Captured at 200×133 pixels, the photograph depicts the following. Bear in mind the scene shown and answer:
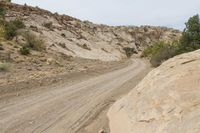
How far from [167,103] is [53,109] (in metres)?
8.14

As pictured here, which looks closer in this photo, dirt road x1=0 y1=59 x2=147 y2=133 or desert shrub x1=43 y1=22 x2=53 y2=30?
dirt road x1=0 y1=59 x2=147 y2=133

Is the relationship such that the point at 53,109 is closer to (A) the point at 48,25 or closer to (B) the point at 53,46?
(B) the point at 53,46

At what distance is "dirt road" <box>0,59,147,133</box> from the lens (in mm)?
12343

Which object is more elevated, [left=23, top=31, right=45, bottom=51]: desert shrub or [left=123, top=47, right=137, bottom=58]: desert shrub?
[left=23, top=31, right=45, bottom=51]: desert shrub

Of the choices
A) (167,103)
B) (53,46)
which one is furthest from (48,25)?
(167,103)

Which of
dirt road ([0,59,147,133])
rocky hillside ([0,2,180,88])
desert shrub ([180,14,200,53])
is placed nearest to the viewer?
dirt road ([0,59,147,133])

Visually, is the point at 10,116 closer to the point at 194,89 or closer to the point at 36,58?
the point at 194,89

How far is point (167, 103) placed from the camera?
8.42m

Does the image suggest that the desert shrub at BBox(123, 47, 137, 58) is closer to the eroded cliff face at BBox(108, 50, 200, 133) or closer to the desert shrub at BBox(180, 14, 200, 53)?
the desert shrub at BBox(180, 14, 200, 53)

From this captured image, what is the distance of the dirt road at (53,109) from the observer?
12343 mm

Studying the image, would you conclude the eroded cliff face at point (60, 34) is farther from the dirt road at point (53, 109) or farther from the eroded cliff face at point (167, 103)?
the eroded cliff face at point (167, 103)

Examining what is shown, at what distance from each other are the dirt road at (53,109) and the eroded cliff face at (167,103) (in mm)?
2640

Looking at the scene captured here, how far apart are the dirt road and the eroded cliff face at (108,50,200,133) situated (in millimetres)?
2640

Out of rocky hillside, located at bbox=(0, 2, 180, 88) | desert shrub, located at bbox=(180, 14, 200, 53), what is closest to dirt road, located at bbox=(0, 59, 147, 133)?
rocky hillside, located at bbox=(0, 2, 180, 88)
